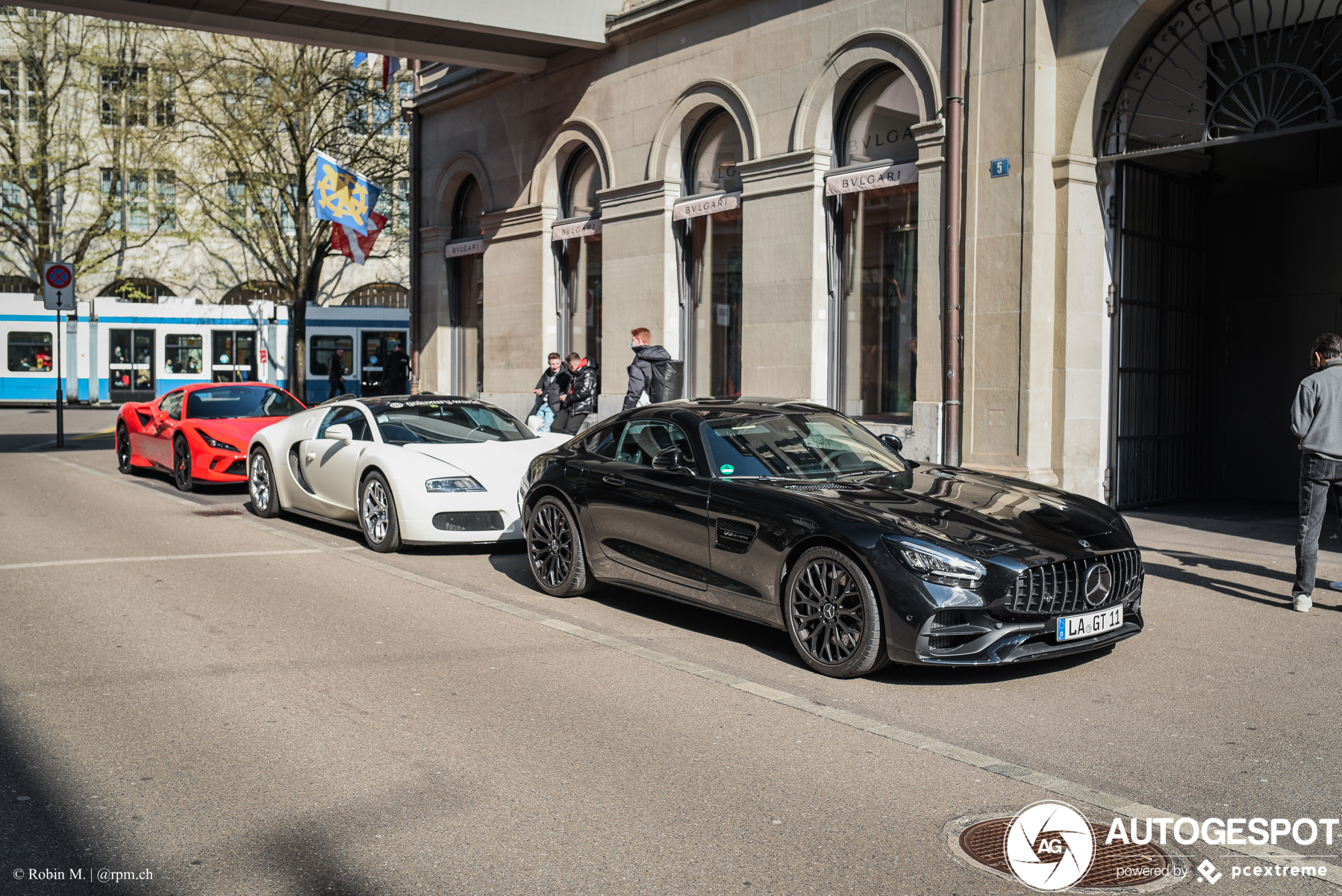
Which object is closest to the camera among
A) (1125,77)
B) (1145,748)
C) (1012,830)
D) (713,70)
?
(1012,830)

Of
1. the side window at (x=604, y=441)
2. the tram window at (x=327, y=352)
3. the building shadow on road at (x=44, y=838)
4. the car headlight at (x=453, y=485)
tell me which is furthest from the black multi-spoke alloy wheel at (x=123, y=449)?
the tram window at (x=327, y=352)

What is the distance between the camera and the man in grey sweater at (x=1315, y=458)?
7.98 metres

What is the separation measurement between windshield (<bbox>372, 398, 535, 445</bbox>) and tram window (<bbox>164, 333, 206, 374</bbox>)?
2784cm

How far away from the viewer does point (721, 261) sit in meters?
17.5

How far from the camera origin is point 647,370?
1598 cm

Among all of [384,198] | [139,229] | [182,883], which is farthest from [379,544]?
[139,229]

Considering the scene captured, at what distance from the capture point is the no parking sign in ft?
73.1

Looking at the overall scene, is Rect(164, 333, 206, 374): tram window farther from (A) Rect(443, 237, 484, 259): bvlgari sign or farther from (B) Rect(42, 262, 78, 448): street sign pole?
(A) Rect(443, 237, 484, 259): bvlgari sign

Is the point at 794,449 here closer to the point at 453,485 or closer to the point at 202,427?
the point at 453,485

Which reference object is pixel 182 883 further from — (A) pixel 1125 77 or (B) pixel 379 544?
(A) pixel 1125 77

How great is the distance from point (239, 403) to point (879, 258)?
28.4ft

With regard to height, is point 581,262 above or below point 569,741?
above

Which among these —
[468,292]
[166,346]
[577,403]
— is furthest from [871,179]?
[166,346]

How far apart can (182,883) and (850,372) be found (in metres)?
12.9
